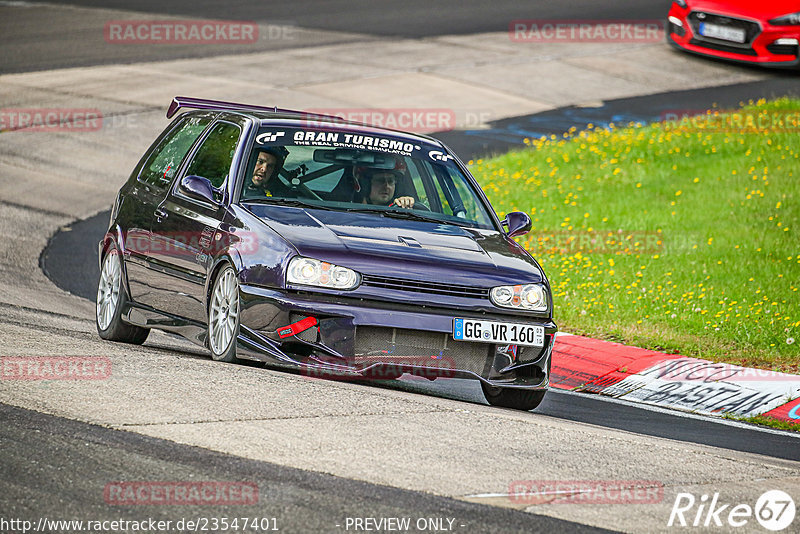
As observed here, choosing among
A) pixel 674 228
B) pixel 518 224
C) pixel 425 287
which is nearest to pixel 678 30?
pixel 674 228

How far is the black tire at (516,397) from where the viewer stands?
27.2 ft

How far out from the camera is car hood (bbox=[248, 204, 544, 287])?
7.52 m

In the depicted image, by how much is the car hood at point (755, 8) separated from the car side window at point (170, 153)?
50.8 ft

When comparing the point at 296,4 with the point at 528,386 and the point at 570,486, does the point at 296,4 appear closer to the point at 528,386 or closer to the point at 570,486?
the point at 528,386

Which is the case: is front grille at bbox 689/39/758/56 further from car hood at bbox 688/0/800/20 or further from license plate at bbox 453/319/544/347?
license plate at bbox 453/319/544/347

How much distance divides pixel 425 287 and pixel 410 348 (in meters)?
0.36

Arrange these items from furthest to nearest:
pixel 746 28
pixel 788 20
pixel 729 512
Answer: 1. pixel 746 28
2. pixel 788 20
3. pixel 729 512

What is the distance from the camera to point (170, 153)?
31.1ft

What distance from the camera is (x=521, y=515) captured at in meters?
5.35

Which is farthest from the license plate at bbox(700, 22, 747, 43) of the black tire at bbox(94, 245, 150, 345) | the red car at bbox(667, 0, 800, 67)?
the black tire at bbox(94, 245, 150, 345)

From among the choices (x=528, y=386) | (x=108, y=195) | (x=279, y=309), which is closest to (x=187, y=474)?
(x=279, y=309)

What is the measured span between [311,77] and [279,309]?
16730 mm

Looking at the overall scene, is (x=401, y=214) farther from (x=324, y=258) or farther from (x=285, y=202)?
(x=324, y=258)

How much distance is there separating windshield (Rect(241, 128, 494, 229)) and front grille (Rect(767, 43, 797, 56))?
52.5ft
